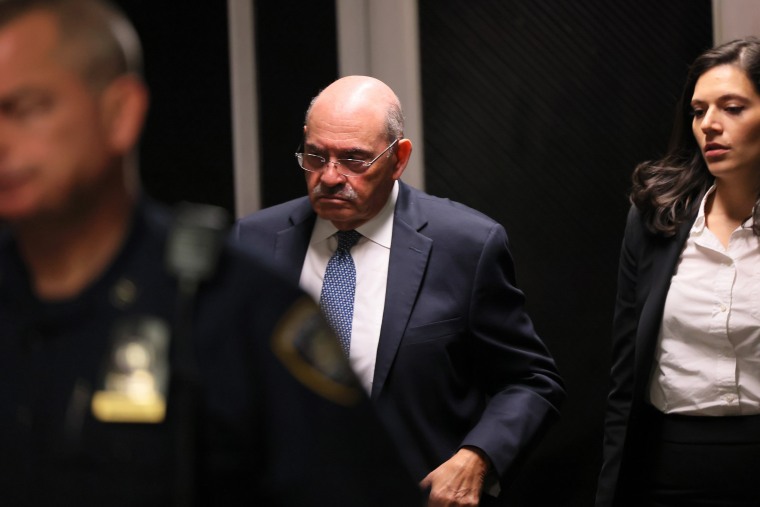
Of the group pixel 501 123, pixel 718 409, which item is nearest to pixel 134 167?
pixel 718 409

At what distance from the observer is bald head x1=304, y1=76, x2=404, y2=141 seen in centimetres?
252

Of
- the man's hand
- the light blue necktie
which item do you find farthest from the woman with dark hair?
the light blue necktie

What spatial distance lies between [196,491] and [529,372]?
1615 millimetres

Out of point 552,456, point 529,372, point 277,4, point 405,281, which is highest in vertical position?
point 277,4

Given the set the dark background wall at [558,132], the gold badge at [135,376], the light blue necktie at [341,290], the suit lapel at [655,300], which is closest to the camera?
the gold badge at [135,376]

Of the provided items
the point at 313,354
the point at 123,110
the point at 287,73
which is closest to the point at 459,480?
the point at 313,354

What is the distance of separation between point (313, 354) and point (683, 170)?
6.66 feet

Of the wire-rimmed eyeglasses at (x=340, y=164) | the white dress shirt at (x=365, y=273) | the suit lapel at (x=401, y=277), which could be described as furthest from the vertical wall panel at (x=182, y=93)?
the suit lapel at (x=401, y=277)

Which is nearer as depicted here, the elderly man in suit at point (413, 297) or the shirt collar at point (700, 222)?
the elderly man in suit at point (413, 297)

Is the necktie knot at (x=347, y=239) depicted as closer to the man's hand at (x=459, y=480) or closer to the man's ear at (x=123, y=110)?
the man's hand at (x=459, y=480)

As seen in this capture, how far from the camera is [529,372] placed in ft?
8.47

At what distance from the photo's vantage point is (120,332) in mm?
1058

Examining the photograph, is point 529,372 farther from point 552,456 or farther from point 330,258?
point 552,456

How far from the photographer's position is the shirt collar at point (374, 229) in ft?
8.21
